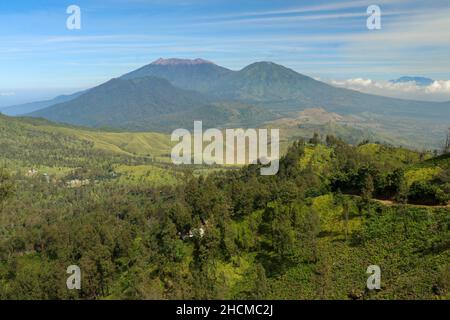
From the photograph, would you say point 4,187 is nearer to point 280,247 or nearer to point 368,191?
point 280,247

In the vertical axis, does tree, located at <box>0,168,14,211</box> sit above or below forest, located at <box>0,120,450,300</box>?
above

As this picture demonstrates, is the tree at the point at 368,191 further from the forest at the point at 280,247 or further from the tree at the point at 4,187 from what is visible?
the tree at the point at 4,187

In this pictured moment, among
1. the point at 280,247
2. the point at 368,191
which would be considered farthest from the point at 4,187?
the point at 368,191

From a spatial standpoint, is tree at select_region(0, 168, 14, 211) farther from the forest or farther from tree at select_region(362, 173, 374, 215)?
tree at select_region(362, 173, 374, 215)

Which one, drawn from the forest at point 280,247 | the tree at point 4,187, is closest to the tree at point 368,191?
the forest at point 280,247

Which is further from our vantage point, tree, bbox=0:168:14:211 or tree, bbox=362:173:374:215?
tree, bbox=362:173:374:215

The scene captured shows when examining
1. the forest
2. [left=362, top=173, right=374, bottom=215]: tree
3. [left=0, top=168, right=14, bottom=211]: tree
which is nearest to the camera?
the forest

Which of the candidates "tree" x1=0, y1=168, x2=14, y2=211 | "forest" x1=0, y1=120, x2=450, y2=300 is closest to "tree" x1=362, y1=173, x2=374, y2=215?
"forest" x1=0, y1=120, x2=450, y2=300

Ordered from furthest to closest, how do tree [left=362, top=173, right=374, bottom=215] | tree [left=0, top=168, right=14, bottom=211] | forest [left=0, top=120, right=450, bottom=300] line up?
tree [left=362, top=173, right=374, bottom=215] → tree [left=0, top=168, right=14, bottom=211] → forest [left=0, top=120, right=450, bottom=300]

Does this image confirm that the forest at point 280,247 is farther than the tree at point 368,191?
No
